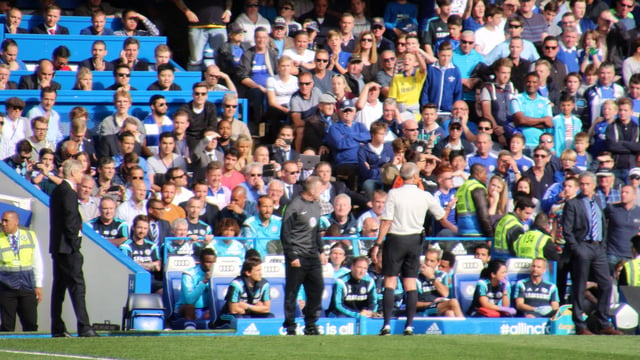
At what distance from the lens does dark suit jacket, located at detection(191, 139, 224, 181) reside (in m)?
15.2

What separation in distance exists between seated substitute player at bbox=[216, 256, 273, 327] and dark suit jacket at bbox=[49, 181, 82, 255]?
239 centimetres

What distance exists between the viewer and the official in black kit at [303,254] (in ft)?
39.2

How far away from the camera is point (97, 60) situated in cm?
1650

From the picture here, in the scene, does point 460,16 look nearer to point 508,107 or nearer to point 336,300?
point 508,107

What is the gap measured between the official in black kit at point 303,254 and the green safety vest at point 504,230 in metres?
2.98

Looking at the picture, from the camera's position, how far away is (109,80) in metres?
16.5

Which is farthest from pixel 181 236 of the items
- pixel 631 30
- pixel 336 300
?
pixel 631 30

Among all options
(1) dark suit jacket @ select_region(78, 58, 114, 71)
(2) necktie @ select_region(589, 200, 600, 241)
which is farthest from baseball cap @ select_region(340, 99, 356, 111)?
(2) necktie @ select_region(589, 200, 600, 241)

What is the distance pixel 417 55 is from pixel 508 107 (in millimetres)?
1595

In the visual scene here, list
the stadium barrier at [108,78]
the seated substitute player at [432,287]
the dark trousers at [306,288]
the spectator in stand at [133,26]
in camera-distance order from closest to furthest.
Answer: the dark trousers at [306,288] < the seated substitute player at [432,287] < the stadium barrier at [108,78] < the spectator in stand at [133,26]

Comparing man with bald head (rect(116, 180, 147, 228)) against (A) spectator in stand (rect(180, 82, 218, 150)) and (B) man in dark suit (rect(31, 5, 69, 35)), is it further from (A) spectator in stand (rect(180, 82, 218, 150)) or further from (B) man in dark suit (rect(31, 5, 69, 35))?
(B) man in dark suit (rect(31, 5, 69, 35))

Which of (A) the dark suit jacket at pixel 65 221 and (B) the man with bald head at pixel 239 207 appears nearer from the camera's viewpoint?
(A) the dark suit jacket at pixel 65 221

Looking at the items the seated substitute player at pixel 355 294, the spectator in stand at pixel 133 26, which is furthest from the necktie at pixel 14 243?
the spectator in stand at pixel 133 26

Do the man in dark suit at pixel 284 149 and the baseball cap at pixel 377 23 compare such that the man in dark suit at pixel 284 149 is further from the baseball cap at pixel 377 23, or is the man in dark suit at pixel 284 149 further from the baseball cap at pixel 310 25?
the baseball cap at pixel 377 23
